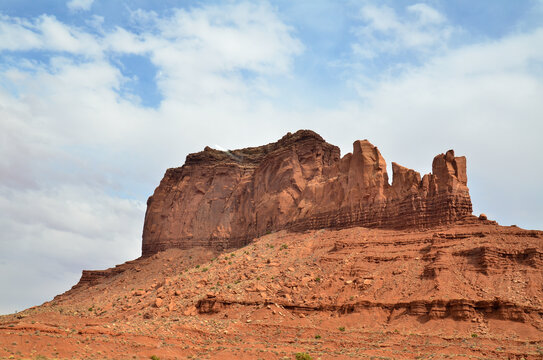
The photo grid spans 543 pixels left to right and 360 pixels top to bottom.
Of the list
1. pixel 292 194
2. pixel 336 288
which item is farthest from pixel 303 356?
pixel 292 194

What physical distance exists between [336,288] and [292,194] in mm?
22130

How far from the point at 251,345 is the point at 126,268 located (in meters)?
38.9

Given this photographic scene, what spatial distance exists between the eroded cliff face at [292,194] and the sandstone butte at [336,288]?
0.18 metres

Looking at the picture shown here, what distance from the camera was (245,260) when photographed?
172ft

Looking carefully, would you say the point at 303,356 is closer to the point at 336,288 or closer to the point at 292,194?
the point at 336,288

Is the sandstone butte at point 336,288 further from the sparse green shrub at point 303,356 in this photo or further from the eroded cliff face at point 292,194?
the sparse green shrub at point 303,356

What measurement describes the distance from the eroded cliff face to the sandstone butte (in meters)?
0.18

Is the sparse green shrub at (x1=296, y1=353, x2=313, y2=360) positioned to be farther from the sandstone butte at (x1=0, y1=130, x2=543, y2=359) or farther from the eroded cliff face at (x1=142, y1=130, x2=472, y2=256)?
the eroded cliff face at (x1=142, y1=130, x2=472, y2=256)

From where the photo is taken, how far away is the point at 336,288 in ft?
143

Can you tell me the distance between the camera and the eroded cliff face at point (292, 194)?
155 feet

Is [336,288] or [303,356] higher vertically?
[336,288]

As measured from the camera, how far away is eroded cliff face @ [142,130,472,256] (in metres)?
47.1

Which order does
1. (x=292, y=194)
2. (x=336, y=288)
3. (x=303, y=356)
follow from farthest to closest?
1. (x=292, y=194)
2. (x=336, y=288)
3. (x=303, y=356)

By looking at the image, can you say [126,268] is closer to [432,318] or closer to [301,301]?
[301,301]
